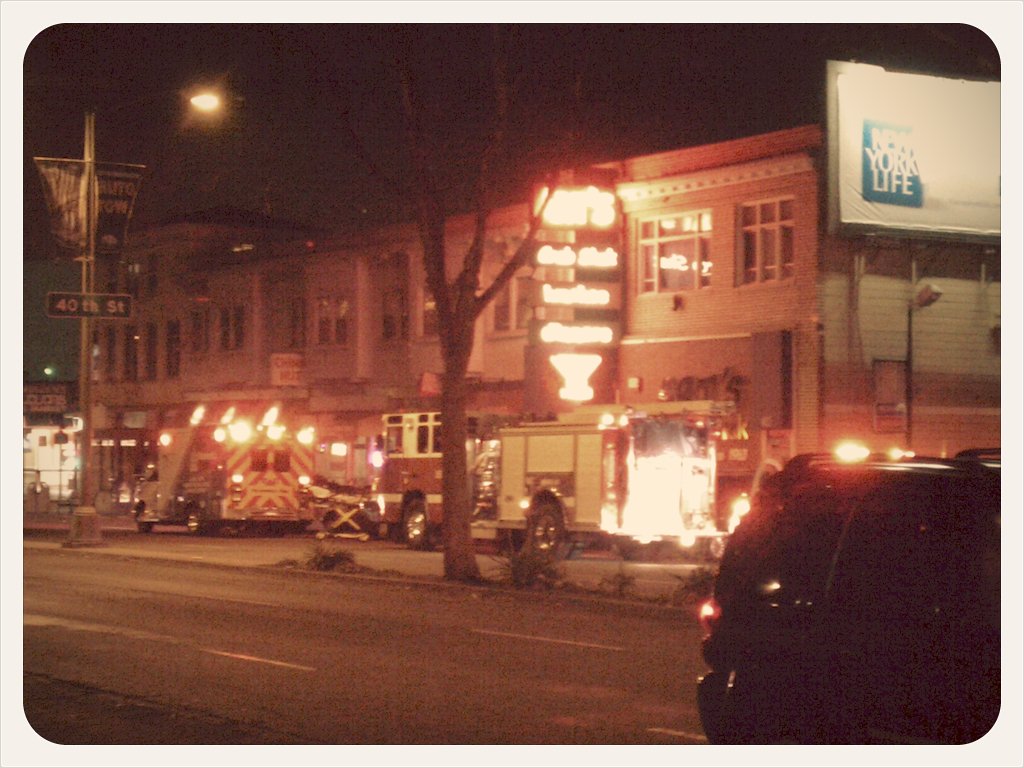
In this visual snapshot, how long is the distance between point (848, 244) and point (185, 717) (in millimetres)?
25085

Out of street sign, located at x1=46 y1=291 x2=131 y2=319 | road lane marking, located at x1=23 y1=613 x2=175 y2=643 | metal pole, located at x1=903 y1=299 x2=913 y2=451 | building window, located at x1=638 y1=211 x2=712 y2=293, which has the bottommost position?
road lane marking, located at x1=23 y1=613 x2=175 y2=643

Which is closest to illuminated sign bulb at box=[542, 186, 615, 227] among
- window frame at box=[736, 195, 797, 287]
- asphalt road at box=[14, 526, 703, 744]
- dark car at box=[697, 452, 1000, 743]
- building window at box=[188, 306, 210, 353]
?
window frame at box=[736, 195, 797, 287]

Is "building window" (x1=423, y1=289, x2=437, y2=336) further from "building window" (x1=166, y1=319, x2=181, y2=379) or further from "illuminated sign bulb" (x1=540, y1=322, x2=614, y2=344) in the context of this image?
"building window" (x1=166, y1=319, x2=181, y2=379)

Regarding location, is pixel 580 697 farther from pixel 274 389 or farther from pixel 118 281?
pixel 118 281

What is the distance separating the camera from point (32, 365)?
202ft

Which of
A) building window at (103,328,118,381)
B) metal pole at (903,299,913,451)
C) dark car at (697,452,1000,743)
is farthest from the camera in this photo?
building window at (103,328,118,381)

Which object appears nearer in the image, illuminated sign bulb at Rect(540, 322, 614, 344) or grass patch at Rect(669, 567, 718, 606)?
grass patch at Rect(669, 567, 718, 606)

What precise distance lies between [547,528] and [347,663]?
14.0 m

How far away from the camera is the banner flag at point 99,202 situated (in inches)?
1062

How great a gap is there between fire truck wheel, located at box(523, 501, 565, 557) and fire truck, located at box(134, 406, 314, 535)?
10.3 m

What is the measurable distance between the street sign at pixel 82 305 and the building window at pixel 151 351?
31628 millimetres

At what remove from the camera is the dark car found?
651 cm

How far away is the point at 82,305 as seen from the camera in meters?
26.4

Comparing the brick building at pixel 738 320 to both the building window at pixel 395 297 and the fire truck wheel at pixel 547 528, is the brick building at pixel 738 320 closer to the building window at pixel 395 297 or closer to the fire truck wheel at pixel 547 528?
the building window at pixel 395 297
